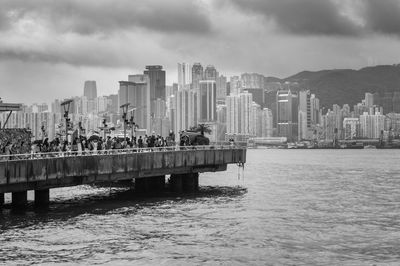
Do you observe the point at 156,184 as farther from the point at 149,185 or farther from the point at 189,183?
the point at 189,183

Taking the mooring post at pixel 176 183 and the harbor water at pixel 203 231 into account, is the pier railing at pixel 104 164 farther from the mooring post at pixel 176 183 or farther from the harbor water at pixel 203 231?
the harbor water at pixel 203 231

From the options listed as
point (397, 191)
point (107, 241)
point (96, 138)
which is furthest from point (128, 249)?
point (397, 191)

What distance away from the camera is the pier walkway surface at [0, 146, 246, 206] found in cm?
4638

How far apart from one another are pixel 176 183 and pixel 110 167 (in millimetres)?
12720

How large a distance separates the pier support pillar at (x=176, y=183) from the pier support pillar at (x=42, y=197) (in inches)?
629

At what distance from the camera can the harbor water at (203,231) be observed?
→ 34.3 meters

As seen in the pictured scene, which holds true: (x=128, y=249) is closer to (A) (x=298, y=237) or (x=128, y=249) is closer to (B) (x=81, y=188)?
(A) (x=298, y=237)

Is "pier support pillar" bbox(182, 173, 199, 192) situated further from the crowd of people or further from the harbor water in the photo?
the crowd of people

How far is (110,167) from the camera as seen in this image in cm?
5484

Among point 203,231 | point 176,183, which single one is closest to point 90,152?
point 176,183

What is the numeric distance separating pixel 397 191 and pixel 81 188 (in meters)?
35.0

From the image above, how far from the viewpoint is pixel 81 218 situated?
46844 mm

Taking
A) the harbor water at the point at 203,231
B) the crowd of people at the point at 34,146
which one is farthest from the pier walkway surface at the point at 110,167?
the harbor water at the point at 203,231

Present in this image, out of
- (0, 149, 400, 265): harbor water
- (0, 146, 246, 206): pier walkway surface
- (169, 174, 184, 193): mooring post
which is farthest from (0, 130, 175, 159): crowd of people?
(169, 174, 184, 193): mooring post
